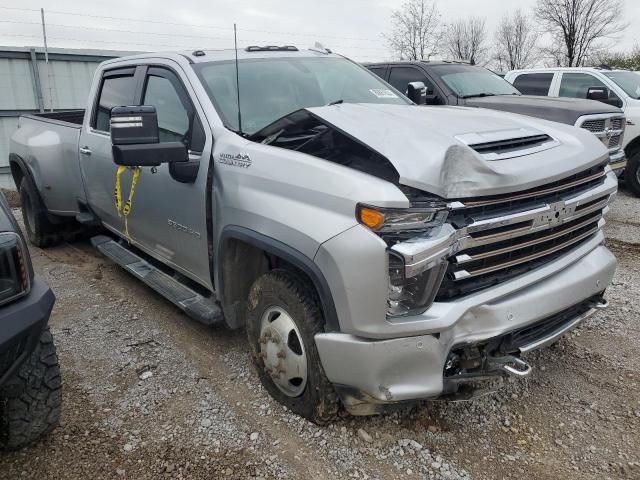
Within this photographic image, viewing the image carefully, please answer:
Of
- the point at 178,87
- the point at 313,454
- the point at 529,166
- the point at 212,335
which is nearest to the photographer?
the point at 529,166

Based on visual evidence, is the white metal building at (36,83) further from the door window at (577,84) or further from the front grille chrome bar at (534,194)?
the front grille chrome bar at (534,194)

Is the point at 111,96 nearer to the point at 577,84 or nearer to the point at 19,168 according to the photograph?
the point at 19,168

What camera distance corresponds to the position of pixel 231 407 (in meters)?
3.02

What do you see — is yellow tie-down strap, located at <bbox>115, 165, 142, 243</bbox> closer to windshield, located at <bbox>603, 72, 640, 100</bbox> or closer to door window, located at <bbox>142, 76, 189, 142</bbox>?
door window, located at <bbox>142, 76, 189, 142</bbox>

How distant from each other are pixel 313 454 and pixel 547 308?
51.8 inches

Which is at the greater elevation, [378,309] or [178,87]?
[178,87]

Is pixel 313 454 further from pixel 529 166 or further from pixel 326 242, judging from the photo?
pixel 529 166

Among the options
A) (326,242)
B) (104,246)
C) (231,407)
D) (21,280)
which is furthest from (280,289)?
(104,246)

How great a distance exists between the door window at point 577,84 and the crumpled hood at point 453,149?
7.00 meters

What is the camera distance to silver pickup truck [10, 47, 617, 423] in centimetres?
223

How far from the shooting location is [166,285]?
12.7ft

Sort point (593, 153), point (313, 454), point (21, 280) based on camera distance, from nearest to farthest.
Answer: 1. point (21, 280)
2. point (313, 454)
3. point (593, 153)

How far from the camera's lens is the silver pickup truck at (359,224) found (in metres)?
2.23

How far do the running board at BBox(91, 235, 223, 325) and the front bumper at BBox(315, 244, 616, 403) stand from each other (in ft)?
3.74
